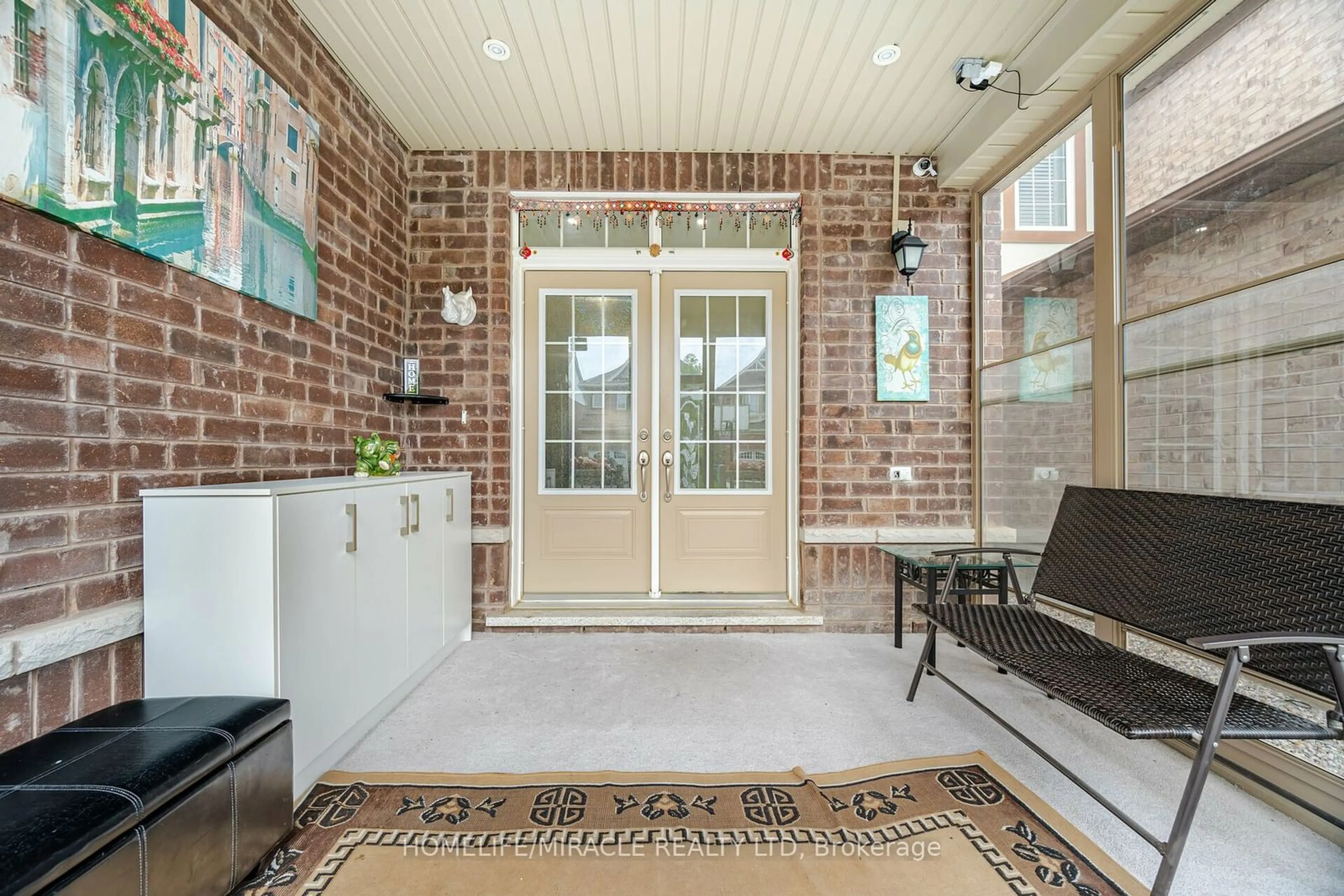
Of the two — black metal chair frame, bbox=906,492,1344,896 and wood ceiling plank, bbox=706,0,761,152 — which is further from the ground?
wood ceiling plank, bbox=706,0,761,152

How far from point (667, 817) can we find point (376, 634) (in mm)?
1348

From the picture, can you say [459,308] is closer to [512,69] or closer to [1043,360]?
[512,69]

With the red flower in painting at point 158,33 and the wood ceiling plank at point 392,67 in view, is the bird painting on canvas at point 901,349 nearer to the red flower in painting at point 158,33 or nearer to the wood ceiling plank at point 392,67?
the wood ceiling plank at point 392,67

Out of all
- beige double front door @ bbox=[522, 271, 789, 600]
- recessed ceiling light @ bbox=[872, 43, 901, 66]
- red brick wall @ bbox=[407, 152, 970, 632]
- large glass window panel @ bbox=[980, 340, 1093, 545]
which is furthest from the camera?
beige double front door @ bbox=[522, 271, 789, 600]

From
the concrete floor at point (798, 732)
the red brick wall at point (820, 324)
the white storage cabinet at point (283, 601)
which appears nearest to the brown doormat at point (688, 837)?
the concrete floor at point (798, 732)

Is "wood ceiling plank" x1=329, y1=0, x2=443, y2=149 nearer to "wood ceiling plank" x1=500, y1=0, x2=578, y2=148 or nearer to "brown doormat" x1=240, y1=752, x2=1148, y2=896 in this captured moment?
"wood ceiling plank" x1=500, y1=0, x2=578, y2=148

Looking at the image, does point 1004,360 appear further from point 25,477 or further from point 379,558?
point 25,477

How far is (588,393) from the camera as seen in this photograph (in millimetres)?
3516

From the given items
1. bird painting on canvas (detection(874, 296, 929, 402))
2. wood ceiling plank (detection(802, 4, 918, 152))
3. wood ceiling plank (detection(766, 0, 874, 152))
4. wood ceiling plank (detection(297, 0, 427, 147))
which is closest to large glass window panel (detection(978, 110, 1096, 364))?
bird painting on canvas (detection(874, 296, 929, 402))

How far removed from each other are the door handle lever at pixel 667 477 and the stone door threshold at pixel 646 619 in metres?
0.74

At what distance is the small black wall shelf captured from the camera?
299 cm

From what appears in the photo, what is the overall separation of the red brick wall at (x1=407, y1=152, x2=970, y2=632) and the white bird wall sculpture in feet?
0.21

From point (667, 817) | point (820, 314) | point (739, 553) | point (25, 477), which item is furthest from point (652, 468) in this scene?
point (25, 477)

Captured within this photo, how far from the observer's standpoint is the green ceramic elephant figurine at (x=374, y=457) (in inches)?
96.0
